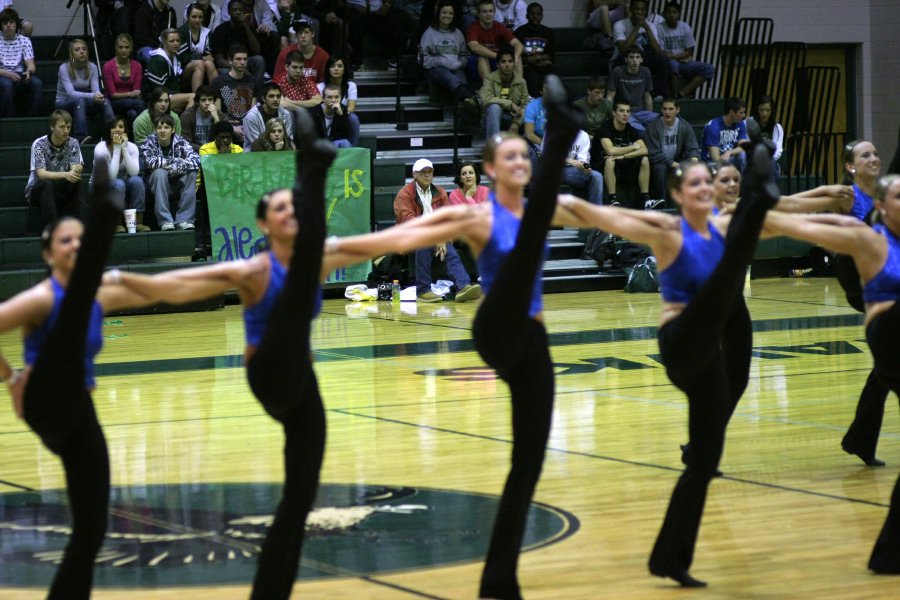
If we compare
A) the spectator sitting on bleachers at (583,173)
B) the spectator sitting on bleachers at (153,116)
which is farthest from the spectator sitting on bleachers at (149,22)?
the spectator sitting on bleachers at (583,173)

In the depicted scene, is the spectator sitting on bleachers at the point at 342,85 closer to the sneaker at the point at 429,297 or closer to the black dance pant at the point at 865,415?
the sneaker at the point at 429,297

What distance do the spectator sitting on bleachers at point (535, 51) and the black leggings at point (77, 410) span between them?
46.2ft

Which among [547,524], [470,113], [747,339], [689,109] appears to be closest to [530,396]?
[547,524]

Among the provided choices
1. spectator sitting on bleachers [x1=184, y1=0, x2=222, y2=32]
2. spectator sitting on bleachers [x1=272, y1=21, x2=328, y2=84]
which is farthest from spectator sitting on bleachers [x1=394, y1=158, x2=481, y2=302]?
spectator sitting on bleachers [x1=184, y1=0, x2=222, y2=32]

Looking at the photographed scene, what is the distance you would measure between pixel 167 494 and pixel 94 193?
278 cm

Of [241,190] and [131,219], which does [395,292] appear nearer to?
[241,190]

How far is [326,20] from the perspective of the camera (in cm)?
1828

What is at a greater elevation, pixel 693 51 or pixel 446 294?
pixel 693 51

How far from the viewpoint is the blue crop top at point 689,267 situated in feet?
17.7

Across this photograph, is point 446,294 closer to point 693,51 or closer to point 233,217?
point 233,217

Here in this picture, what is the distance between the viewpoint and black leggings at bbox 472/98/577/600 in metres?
5.00

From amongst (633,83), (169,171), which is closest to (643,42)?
(633,83)

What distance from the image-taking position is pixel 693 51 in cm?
1945

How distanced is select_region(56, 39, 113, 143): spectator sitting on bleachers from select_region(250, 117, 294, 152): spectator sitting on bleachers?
1.89 m
